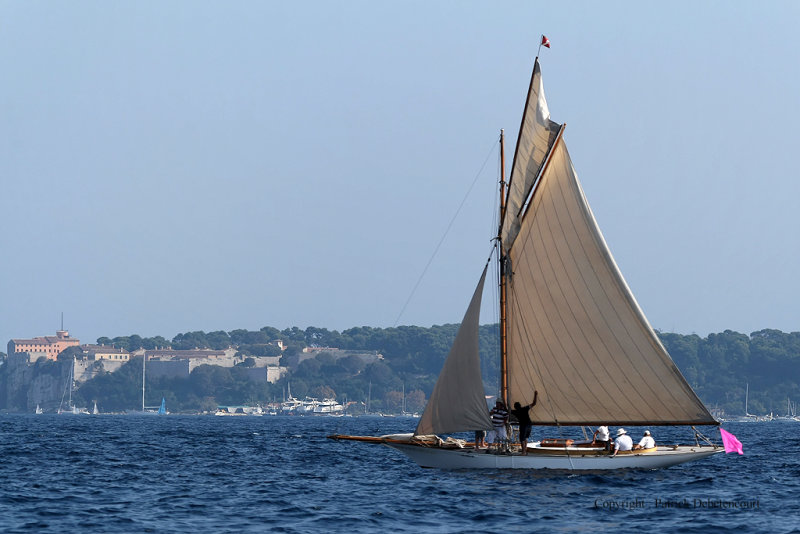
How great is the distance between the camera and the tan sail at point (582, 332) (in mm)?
44281

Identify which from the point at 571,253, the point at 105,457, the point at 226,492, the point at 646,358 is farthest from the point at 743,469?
the point at 105,457

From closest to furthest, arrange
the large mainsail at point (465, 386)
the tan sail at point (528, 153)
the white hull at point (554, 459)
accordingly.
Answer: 1. the white hull at point (554, 459)
2. the large mainsail at point (465, 386)
3. the tan sail at point (528, 153)

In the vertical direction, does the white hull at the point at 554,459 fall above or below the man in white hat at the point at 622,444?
below

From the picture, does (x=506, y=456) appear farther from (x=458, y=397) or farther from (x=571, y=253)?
(x=571, y=253)

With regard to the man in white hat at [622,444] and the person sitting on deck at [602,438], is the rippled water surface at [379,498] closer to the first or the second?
the man in white hat at [622,444]

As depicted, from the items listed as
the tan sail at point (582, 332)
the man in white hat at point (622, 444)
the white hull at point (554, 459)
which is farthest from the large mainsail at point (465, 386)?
the man in white hat at point (622, 444)

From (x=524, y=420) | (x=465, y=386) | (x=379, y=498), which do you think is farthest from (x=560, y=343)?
(x=379, y=498)

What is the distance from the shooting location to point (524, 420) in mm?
44844

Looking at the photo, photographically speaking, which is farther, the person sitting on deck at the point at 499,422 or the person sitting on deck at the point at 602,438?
the person sitting on deck at the point at 602,438

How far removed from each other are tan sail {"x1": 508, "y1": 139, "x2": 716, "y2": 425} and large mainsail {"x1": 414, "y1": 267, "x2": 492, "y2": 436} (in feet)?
8.16

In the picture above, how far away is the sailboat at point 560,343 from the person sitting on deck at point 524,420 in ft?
1.06

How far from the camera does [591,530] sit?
32594mm

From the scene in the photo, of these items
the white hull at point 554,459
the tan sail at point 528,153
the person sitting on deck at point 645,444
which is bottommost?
the white hull at point 554,459

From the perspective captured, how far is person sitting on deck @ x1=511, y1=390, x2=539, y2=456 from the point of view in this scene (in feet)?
146
